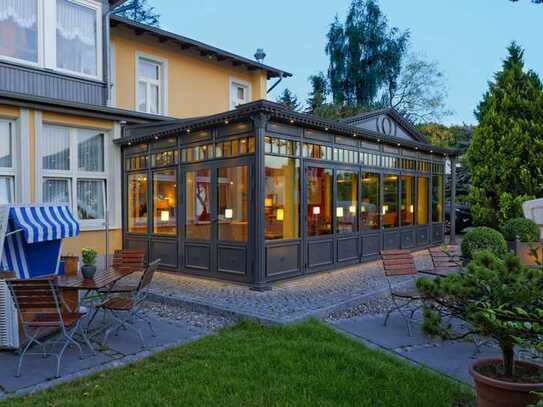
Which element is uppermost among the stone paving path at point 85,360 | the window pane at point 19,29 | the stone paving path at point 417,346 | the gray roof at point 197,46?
the gray roof at point 197,46

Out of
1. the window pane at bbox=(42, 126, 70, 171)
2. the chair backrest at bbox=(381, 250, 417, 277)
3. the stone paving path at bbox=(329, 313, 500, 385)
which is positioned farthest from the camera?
the window pane at bbox=(42, 126, 70, 171)

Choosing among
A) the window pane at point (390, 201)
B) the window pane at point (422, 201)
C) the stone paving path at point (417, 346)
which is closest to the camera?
the stone paving path at point (417, 346)

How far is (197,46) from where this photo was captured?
13234 mm

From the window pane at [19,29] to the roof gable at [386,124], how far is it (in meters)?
7.14

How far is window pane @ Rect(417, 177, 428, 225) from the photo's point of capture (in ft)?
43.2

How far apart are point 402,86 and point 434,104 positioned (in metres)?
2.80

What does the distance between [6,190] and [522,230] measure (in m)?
11.3

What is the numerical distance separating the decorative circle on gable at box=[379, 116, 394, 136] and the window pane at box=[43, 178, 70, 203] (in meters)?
→ 7.91

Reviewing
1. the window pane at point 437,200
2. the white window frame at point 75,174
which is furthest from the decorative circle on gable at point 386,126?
the white window frame at point 75,174

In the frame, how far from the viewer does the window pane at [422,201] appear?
13164 millimetres

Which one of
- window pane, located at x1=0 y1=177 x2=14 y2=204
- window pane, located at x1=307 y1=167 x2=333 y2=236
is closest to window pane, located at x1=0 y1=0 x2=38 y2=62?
window pane, located at x1=0 y1=177 x2=14 y2=204

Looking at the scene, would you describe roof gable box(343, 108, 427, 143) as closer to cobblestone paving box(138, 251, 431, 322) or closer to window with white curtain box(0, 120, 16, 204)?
cobblestone paving box(138, 251, 431, 322)

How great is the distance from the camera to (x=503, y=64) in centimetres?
1342

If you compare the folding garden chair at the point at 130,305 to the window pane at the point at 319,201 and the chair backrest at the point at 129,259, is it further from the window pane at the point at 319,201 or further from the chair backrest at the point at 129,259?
the window pane at the point at 319,201
